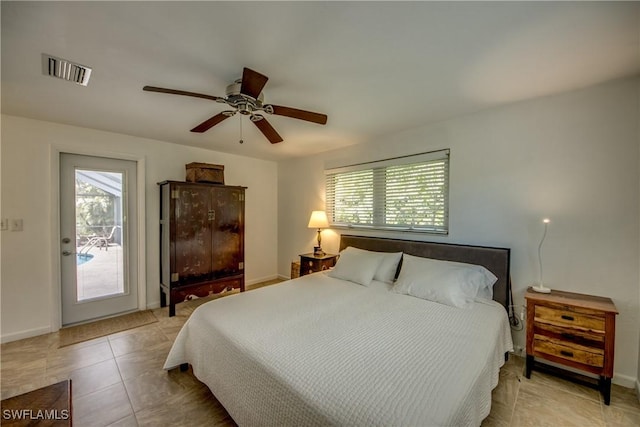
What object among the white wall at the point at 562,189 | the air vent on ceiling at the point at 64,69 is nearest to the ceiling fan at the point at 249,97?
the air vent on ceiling at the point at 64,69

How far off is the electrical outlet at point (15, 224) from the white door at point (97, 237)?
0.32m

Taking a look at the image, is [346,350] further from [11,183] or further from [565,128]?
[11,183]

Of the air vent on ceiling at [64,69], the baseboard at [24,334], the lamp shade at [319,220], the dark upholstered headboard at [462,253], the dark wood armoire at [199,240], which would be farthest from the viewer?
the lamp shade at [319,220]

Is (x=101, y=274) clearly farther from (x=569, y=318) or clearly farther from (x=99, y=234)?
(x=569, y=318)

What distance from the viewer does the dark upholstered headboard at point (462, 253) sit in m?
2.44

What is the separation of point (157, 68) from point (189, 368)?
95.2 inches

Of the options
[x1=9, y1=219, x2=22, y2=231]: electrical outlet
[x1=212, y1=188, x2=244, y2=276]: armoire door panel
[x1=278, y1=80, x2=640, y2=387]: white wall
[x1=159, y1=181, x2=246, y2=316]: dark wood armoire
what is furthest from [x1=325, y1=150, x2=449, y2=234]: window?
[x1=9, y1=219, x2=22, y2=231]: electrical outlet

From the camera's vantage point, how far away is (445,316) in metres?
2.01

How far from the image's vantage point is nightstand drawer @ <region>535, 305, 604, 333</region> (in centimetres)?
188

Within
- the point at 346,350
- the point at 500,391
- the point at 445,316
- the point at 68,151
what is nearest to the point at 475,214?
the point at 445,316

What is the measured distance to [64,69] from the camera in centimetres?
180

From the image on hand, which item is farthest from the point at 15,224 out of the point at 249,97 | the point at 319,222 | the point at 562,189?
the point at 562,189

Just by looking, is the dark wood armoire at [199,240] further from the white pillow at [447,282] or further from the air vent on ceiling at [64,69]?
the white pillow at [447,282]

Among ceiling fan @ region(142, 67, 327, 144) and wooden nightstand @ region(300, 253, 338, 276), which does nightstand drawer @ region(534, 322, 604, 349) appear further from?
ceiling fan @ region(142, 67, 327, 144)
